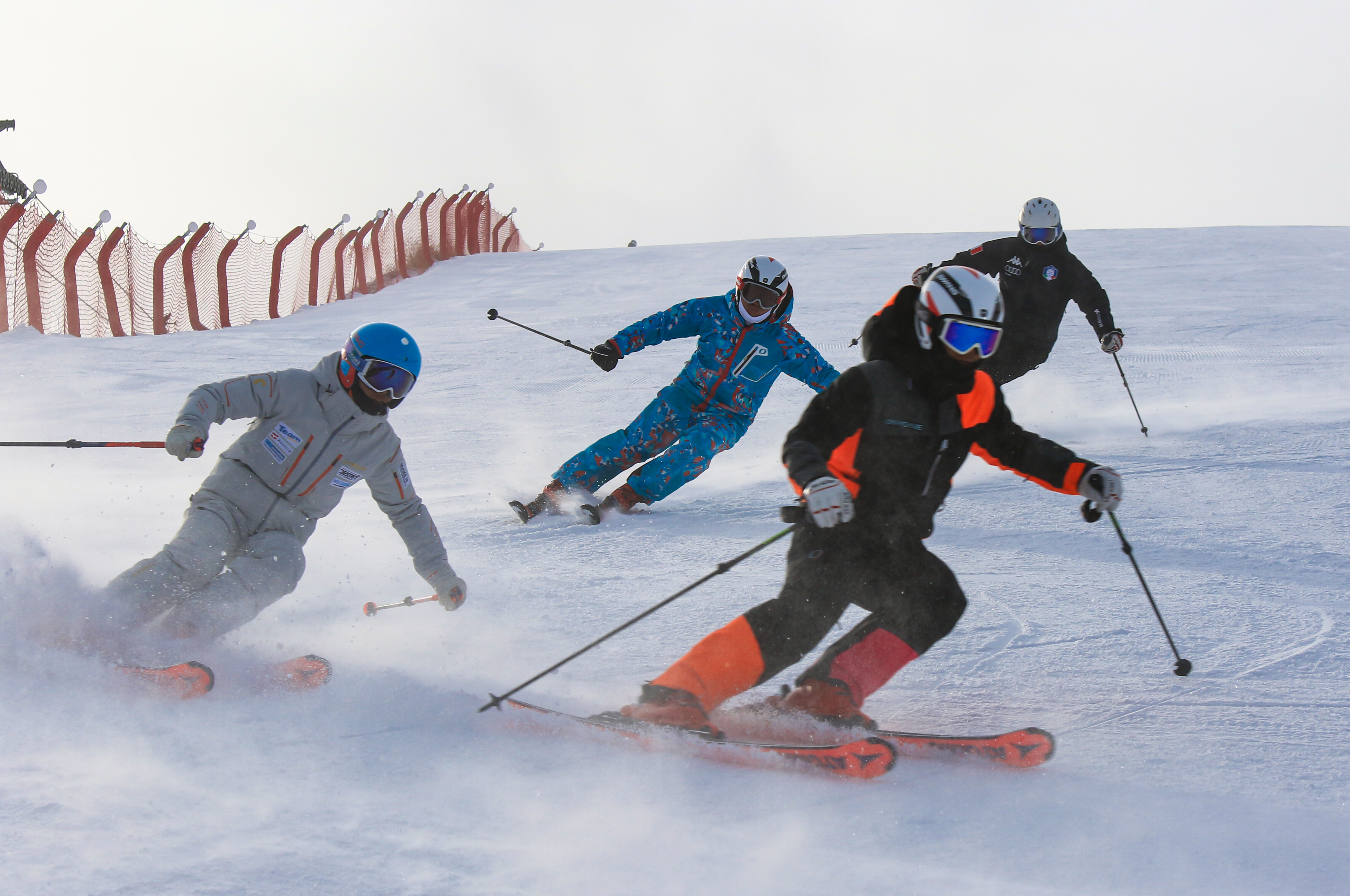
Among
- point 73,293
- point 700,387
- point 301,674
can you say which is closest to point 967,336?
point 301,674

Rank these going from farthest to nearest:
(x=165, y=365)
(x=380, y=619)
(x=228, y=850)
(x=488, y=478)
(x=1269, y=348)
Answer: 1. (x=165, y=365)
2. (x=1269, y=348)
3. (x=488, y=478)
4. (x=380, y=619)
5. (x=228, y=850)

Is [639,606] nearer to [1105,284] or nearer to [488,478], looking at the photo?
[488,478]

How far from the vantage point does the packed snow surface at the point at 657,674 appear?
2266mm

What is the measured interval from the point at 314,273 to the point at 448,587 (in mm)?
16125

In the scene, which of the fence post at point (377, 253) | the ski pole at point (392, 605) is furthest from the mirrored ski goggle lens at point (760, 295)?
the fence post at point (377, 253)

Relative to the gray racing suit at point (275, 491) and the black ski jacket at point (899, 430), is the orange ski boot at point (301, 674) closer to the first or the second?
the gray racing suit at point (275, 491)

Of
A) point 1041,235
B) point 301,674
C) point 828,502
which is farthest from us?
point 1041,235

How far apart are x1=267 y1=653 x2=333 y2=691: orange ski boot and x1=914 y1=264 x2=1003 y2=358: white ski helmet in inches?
80.9

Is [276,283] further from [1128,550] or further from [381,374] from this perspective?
[1128,550]

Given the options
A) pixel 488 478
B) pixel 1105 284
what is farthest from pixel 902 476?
pixel 1105 284

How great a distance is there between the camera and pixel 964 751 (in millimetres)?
2803

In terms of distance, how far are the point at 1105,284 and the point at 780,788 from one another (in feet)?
44.5

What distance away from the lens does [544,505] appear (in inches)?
226

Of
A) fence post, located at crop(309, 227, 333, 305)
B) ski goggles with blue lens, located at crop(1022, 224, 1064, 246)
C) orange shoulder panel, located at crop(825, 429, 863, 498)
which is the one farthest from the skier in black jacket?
fence post, located at crop(309, 227, 333, 305)
